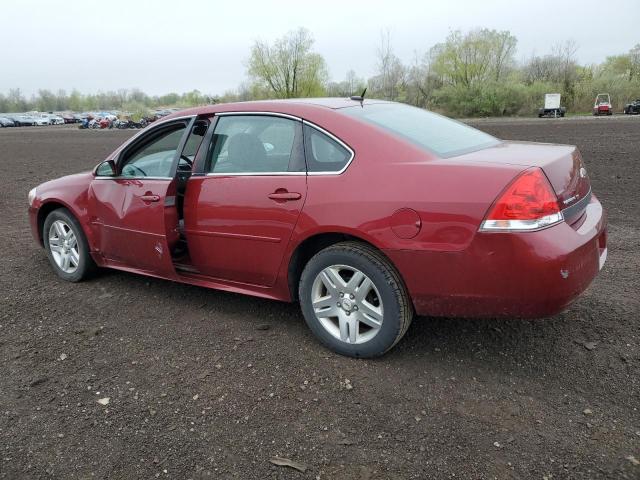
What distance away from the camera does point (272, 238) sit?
3.57m

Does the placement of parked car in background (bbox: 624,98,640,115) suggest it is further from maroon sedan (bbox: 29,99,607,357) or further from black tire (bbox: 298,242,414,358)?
black tire (bbox: 298,242,414,358)

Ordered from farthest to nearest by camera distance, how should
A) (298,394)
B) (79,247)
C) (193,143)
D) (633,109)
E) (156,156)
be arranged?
(633,109), (79,247), (156,156), (193,143), (298,394)

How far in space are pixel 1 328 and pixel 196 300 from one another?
145cm

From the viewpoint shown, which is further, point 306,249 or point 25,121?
point 25,121

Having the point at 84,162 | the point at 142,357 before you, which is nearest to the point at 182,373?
the point at 142,357

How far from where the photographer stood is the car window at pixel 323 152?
131 inches

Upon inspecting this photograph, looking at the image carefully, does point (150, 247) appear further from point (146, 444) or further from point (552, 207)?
point (552, 207)

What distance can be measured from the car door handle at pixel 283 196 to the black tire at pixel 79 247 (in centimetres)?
225

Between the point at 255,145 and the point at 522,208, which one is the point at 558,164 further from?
the point at 255,145

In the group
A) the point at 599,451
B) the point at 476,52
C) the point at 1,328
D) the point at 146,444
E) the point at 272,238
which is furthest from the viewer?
the point at 476,52

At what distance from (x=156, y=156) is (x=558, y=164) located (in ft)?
9.77

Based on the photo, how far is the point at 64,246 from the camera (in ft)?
16.7

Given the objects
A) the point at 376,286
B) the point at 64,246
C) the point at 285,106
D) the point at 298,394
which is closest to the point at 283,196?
the point at 285,106

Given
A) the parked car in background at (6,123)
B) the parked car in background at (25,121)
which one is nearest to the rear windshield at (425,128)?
the parked car in background at (6,123)
